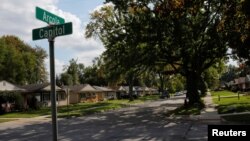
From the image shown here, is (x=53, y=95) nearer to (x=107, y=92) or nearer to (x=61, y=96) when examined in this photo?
(x=61, y=96)

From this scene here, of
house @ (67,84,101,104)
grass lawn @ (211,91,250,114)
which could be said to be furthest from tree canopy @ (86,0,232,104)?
house @ (67,84,101,104)

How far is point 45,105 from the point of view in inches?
2266

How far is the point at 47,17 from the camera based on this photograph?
7.18m

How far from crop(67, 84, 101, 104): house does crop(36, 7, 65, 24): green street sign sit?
6503 centimetres

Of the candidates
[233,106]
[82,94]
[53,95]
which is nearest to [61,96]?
[82,94]

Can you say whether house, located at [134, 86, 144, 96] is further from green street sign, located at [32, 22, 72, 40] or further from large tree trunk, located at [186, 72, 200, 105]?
green street sign, located at [32, 22, 72, 40]

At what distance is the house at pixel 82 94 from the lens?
73938 millimetres

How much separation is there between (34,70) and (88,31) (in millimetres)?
35049

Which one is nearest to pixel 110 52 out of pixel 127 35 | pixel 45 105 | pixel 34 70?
pixel 127 35

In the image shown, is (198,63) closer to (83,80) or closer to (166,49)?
(166,49)

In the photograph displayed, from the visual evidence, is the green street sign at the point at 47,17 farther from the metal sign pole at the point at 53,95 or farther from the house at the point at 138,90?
the house at the point at 138,90

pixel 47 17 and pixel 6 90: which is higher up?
pixel 47 17

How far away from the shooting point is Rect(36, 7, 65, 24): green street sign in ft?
23.2

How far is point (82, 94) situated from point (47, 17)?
2760 inches
